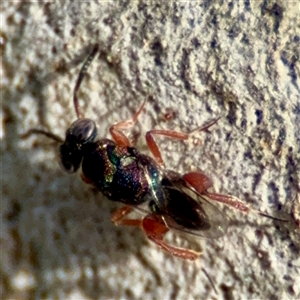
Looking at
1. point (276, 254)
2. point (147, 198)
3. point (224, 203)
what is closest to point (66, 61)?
point (147, 198)

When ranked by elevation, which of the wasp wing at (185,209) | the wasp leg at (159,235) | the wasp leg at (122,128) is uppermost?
the wasp leg at (122,128)

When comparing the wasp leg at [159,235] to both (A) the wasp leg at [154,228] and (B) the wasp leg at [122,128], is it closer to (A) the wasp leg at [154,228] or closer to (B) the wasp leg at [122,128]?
(A) the wasp leg at [154,228]

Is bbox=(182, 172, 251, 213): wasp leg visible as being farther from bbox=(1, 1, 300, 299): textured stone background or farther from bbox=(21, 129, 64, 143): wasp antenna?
bbox=(21, 129, 64, 143): wasp antenna

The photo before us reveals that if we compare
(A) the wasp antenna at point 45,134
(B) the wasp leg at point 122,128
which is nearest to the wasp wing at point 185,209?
(B) the wasp leg at point 122,128

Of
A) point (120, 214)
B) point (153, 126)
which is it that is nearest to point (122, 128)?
point (153, 126)

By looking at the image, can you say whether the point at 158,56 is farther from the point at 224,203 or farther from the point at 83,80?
the point at 224,203

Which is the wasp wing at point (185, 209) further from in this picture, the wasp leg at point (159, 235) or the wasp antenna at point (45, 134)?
the wasp antenna at point (45, 134)

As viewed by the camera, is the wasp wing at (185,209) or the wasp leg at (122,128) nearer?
the wasp wing at (185,209)

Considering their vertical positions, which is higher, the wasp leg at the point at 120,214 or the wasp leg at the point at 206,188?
the wasp leg at the point at 206,188
